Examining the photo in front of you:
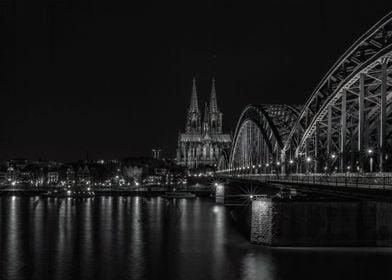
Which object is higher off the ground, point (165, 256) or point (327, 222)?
point (327, 222)

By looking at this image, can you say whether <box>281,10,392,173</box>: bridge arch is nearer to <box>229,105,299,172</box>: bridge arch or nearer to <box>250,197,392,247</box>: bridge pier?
<box>250,197,392,247</box>: bridge pier

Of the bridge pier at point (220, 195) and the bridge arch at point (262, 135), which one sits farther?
the bridge pier at point (220, 195)

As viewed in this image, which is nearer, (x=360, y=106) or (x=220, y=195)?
(x=360, y=106)

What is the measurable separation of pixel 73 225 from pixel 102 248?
21.7 metres

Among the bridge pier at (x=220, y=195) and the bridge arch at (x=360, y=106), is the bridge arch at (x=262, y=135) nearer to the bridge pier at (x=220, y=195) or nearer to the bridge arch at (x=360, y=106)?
the bridge pier at (x=220, y=195)

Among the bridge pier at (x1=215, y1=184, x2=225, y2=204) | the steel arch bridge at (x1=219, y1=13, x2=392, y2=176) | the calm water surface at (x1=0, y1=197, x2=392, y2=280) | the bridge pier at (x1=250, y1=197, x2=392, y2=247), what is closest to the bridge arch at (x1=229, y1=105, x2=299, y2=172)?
the steel arch bridge at (x1=219, y1=13, x2=392, y2=176)

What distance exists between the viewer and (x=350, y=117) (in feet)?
207

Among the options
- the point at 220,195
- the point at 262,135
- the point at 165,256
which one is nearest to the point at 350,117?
the point at 165,256

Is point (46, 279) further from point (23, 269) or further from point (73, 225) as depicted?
point (73, 225)

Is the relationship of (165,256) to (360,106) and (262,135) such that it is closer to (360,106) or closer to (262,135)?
(360,106)

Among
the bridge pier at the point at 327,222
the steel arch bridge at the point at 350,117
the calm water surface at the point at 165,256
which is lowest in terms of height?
the calm water surface at the point at 165,256

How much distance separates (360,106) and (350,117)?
1480 centimetres

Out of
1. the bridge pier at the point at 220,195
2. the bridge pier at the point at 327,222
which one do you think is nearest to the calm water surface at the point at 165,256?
the bridge pier at the point at 327,222

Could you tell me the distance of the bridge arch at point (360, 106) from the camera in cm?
4678
